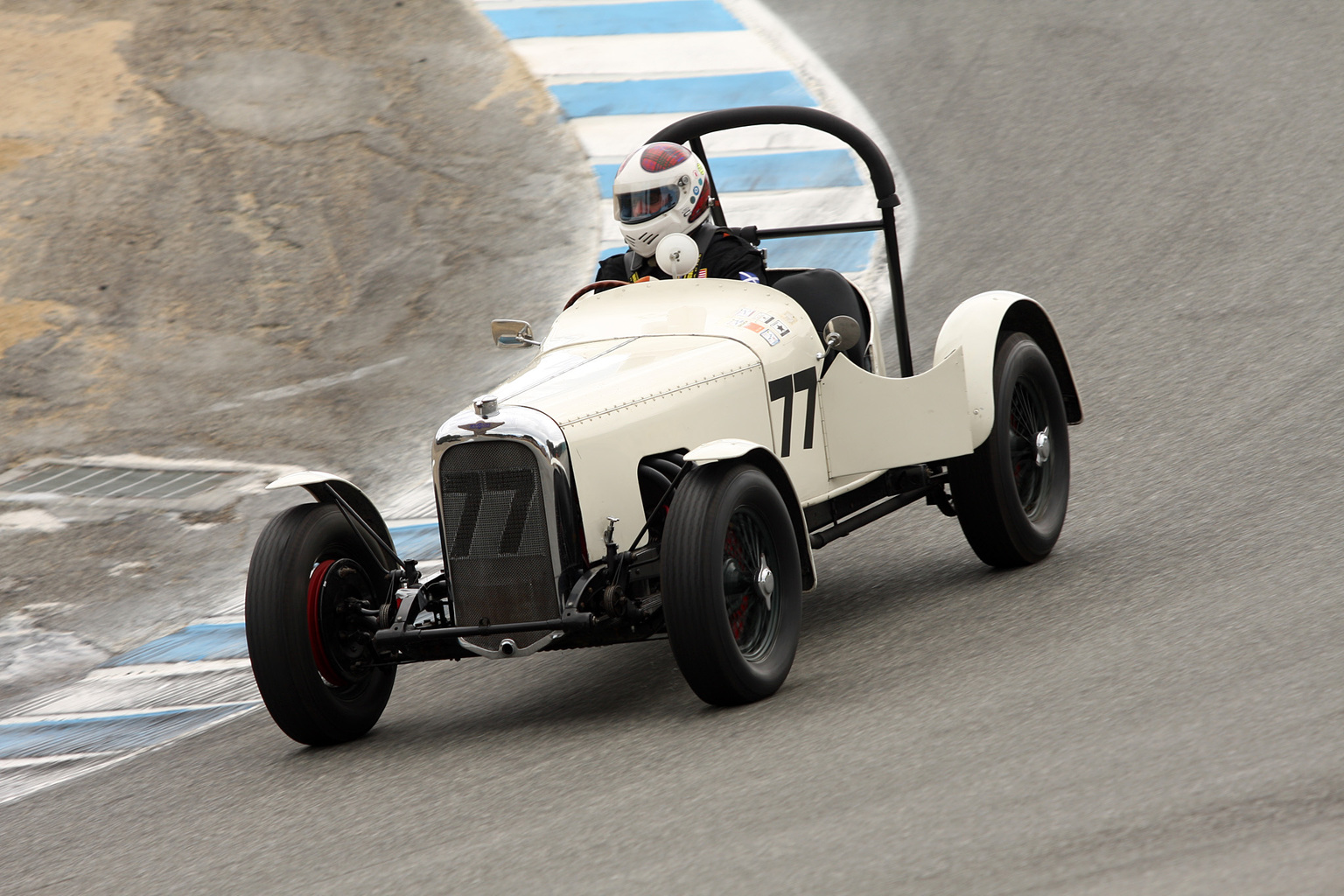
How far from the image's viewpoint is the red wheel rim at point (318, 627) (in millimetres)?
5188

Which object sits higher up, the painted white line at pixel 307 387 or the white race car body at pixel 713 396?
the white race car body at pixel 713 396

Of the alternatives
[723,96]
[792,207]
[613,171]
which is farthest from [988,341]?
[723,96]

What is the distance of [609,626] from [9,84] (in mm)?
11391

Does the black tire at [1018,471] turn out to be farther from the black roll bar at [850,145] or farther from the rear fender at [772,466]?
the rear fender at [772,466]

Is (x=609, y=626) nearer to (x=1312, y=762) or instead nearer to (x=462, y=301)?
(x=1312, y=762)

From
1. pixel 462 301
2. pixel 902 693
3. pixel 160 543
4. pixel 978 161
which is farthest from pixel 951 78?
pixel 902 693

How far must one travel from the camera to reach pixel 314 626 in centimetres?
520

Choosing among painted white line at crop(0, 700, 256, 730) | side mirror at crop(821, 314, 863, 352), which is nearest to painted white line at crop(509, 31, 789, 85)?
side mirror at crop(821, 314, 863, 352)

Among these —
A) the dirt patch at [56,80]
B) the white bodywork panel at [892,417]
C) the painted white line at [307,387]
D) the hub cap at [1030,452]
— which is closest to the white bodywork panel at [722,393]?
the white bodywork panel at [892,417]

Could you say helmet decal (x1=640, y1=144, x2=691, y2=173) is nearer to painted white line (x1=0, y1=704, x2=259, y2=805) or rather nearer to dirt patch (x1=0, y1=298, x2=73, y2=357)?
painted white line (x1=0, y1=704, x2=259, y2=805)

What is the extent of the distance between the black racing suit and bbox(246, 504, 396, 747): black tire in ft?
5.71

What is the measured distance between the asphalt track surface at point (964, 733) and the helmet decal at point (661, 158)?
74.9 inches

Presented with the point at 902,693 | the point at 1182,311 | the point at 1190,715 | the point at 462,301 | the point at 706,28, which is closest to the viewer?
the point at 1190,715

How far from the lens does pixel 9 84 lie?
13969 millimetres
